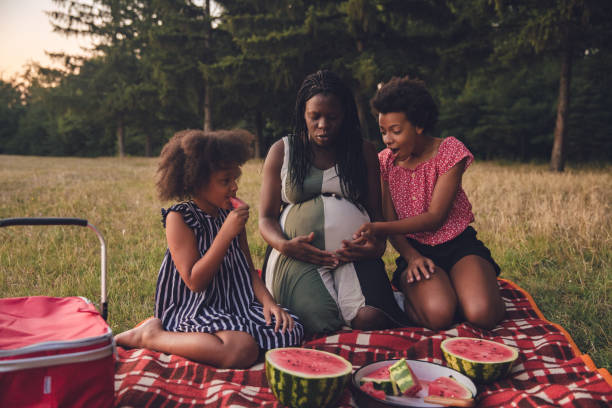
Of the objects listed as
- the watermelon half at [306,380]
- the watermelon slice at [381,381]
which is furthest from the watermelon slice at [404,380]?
the watermelon half at [306,380]

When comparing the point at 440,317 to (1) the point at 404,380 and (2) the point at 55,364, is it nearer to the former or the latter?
(1) the point at 404,380

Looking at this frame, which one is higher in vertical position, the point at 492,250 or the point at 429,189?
the point at 429,189

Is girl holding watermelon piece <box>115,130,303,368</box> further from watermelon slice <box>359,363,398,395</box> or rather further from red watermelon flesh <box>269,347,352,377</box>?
watermelon slice <box>359,363,398,395</box>

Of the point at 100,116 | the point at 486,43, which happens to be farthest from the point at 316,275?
the point at 100,116

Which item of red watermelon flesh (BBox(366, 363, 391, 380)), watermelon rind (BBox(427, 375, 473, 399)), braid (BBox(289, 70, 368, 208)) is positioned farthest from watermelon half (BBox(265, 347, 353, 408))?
braid (BBox(289, 70, 368, 208))

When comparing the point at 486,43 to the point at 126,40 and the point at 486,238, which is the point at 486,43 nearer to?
the point at 486,238

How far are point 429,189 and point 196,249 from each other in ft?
5.60

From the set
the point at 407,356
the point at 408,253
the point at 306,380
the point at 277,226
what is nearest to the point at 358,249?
the point at 408,253

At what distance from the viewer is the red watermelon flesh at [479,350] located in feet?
7.47

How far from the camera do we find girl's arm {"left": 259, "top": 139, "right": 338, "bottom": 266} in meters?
3.03

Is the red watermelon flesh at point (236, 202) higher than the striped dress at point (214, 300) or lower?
higher

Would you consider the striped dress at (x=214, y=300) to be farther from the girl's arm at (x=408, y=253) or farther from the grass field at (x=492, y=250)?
the girl's arm at (x=408, y=253)

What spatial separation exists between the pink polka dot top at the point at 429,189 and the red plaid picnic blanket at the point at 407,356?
0.71 meters

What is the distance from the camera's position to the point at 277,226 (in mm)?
3273
